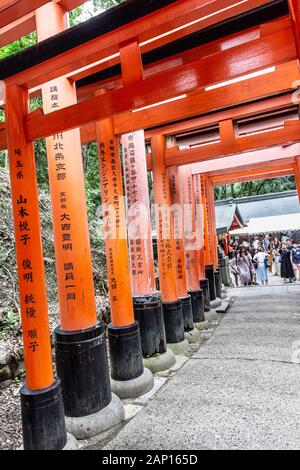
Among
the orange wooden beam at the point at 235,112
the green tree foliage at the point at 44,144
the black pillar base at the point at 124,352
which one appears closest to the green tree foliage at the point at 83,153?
the green tree foliage at the point at 44,144

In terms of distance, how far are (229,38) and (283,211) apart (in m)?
18.8

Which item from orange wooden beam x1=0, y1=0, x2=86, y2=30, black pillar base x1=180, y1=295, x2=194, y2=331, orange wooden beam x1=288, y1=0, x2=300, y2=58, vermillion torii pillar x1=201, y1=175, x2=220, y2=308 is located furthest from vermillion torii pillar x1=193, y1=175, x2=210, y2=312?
orange wooden beam x1=288, y1=0, x2=300, y2=58

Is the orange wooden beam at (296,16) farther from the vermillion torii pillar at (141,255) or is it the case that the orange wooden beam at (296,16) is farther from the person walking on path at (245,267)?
the person walking on path at (245,267)

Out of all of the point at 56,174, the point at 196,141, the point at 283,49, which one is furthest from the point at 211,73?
the point at 196,141

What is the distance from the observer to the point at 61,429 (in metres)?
3.05

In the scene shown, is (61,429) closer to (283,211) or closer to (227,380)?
(227,380)

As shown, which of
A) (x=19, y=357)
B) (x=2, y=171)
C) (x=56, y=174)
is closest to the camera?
(x=56, y=174)

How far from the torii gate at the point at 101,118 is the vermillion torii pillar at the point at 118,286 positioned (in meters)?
0.02

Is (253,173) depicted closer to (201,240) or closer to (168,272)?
(201,240)

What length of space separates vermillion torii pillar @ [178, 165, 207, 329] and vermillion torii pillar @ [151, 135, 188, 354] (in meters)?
1.20

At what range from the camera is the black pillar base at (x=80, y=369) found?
349 cm

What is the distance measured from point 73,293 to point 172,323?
2902mm

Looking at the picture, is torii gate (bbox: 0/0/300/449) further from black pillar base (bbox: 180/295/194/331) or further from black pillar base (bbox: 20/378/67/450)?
black pillar base (bbox: 180/295/194/331)
